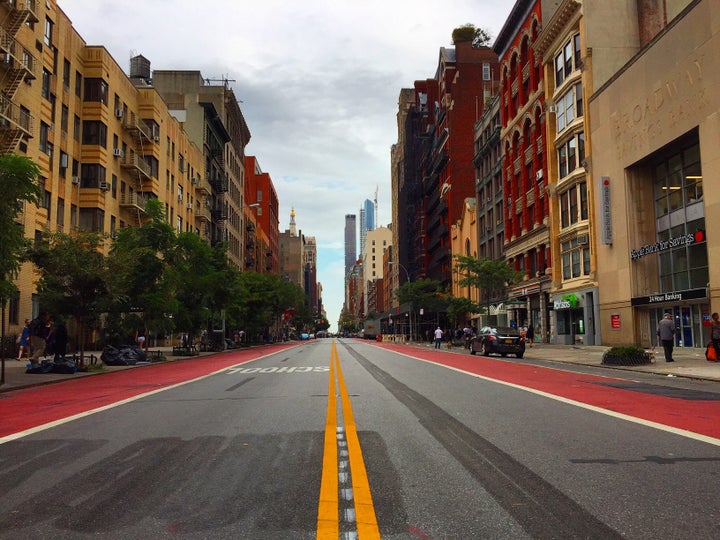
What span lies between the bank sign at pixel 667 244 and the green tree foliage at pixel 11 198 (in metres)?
27.3

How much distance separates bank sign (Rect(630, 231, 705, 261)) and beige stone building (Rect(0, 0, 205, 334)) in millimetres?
27992

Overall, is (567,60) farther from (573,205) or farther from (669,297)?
(669,297)

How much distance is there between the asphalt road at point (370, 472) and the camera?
162 inches

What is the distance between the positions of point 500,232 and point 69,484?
5753cm

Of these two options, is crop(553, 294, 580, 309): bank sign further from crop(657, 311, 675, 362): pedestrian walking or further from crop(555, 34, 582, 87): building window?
crop(657, 311, 675, 362): pedestrian walking

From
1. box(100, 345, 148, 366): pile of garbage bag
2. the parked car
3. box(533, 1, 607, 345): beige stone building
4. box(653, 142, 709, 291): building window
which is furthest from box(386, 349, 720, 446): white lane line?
box(533, 1, 607, 345): beige stone building

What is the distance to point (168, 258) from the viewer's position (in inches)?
1069

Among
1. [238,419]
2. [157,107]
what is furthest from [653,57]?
[157,107]

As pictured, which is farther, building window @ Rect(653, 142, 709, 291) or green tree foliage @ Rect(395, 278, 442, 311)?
green tree foliage @ Rect(395, 278, 442, 311)

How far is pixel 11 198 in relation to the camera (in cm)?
1373

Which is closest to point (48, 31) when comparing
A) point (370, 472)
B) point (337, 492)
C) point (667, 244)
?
point (667, 244)

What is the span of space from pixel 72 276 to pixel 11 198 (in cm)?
732

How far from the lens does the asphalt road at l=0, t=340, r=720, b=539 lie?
162 inches

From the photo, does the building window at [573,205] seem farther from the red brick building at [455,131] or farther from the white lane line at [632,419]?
the red brick building at [455,131]
